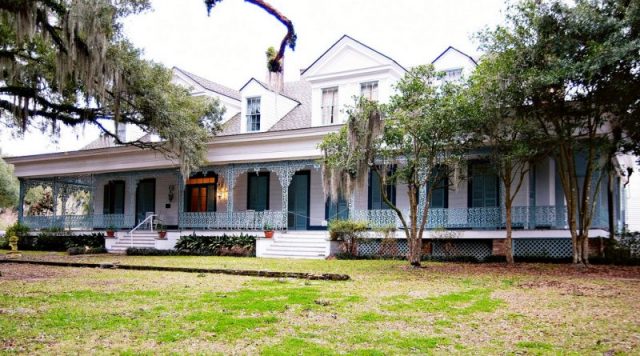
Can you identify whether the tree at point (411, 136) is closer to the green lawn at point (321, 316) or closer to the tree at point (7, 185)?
the green lawn at point (321, 316)

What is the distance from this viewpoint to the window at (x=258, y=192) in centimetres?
2377

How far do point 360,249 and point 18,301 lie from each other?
481 inches

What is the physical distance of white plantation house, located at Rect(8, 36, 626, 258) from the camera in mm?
17828

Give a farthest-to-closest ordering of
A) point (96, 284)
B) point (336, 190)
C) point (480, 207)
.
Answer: point (480, 207) < point (336, 190) < point (96, 284)

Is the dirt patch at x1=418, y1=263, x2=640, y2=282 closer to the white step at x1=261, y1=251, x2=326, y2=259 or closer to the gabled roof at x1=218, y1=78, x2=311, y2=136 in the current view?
the white step at x1=261, y1=251, x2=326, y2=259

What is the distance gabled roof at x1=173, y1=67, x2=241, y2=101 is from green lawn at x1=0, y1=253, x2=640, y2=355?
47.5 feet

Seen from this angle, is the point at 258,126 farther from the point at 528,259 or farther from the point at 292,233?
the point at 528,259

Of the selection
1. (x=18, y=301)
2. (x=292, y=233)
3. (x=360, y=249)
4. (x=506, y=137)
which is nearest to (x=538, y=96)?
(x=506, y=137)

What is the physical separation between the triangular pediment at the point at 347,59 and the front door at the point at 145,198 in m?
10.2

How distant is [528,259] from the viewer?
55.2 feet

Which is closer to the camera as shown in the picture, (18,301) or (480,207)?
(18,301)

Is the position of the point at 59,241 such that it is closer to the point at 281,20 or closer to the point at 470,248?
the point at 470,248

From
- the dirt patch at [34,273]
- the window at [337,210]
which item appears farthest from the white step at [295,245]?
the dirt patch at [34,273]

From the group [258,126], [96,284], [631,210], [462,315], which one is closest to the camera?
[462,315]
